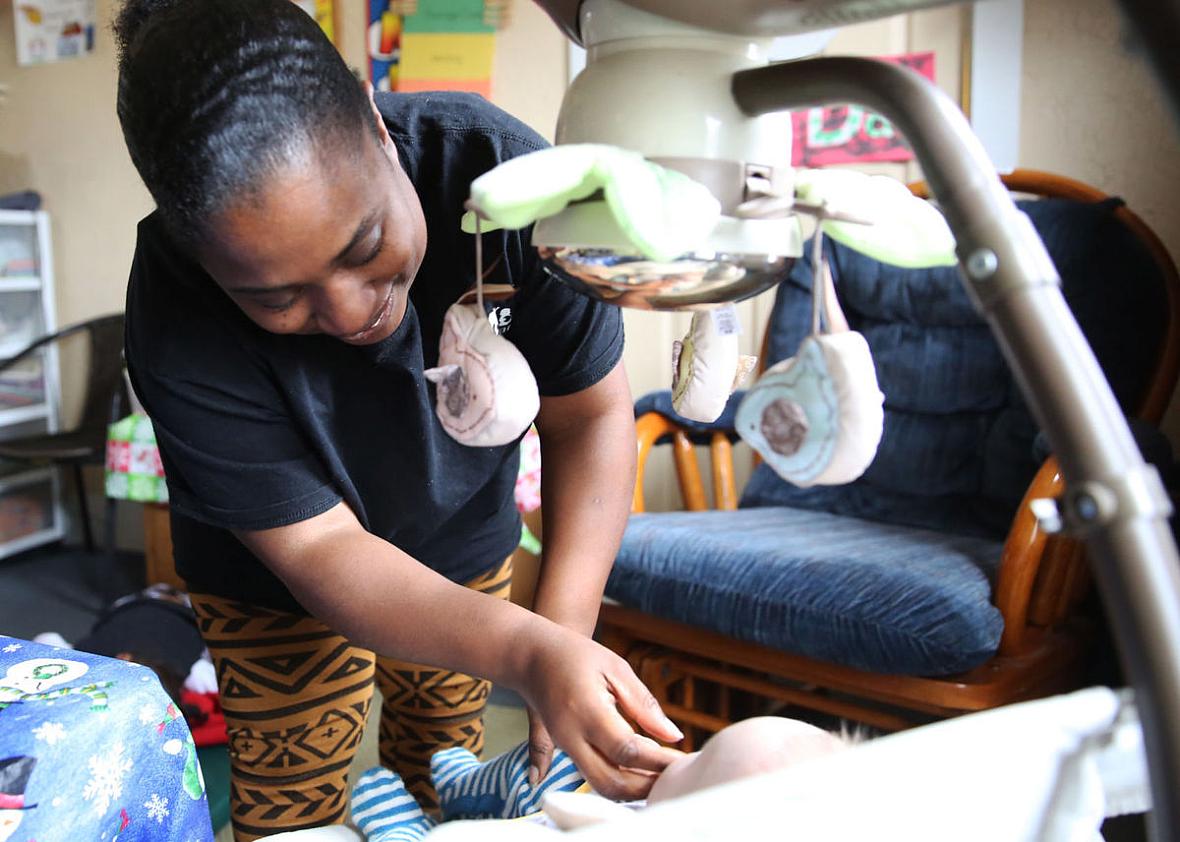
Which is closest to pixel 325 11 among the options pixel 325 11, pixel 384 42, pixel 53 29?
pixel 325 11

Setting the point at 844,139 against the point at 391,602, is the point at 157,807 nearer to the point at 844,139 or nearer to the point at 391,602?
the point at 391,602

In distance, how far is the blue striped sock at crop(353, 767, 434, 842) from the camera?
786 millimetres

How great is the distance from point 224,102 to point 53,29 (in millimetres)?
3288

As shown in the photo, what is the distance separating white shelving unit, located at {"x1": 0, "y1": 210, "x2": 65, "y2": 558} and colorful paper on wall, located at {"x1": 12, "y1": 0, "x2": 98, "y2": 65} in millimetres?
527

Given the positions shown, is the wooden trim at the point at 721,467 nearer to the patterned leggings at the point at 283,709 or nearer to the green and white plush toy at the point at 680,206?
the patterned leggings at the point at 283,709

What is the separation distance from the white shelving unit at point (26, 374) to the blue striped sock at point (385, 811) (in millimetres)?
2905

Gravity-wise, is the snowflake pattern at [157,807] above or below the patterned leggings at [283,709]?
above

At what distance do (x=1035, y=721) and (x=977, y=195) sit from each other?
9.5 inches

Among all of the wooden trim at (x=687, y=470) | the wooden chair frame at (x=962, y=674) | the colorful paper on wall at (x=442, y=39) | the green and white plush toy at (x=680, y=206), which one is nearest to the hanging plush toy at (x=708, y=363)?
the green and white plush toy at (x=680, y=206)

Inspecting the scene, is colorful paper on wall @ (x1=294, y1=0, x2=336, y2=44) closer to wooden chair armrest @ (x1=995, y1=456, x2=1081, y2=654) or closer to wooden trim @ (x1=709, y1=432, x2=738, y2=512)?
wooden trim @ (x1=709, y1=432, x2=738, y2=512)

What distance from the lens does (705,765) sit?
0.61 meters

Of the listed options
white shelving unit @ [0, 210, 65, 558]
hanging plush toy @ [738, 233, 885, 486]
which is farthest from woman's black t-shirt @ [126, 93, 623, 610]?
white shelving unit @ [0, 210, 65, 558]

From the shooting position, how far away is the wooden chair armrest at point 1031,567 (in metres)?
1.40

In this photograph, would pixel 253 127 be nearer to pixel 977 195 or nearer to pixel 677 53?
pixel 677 53
